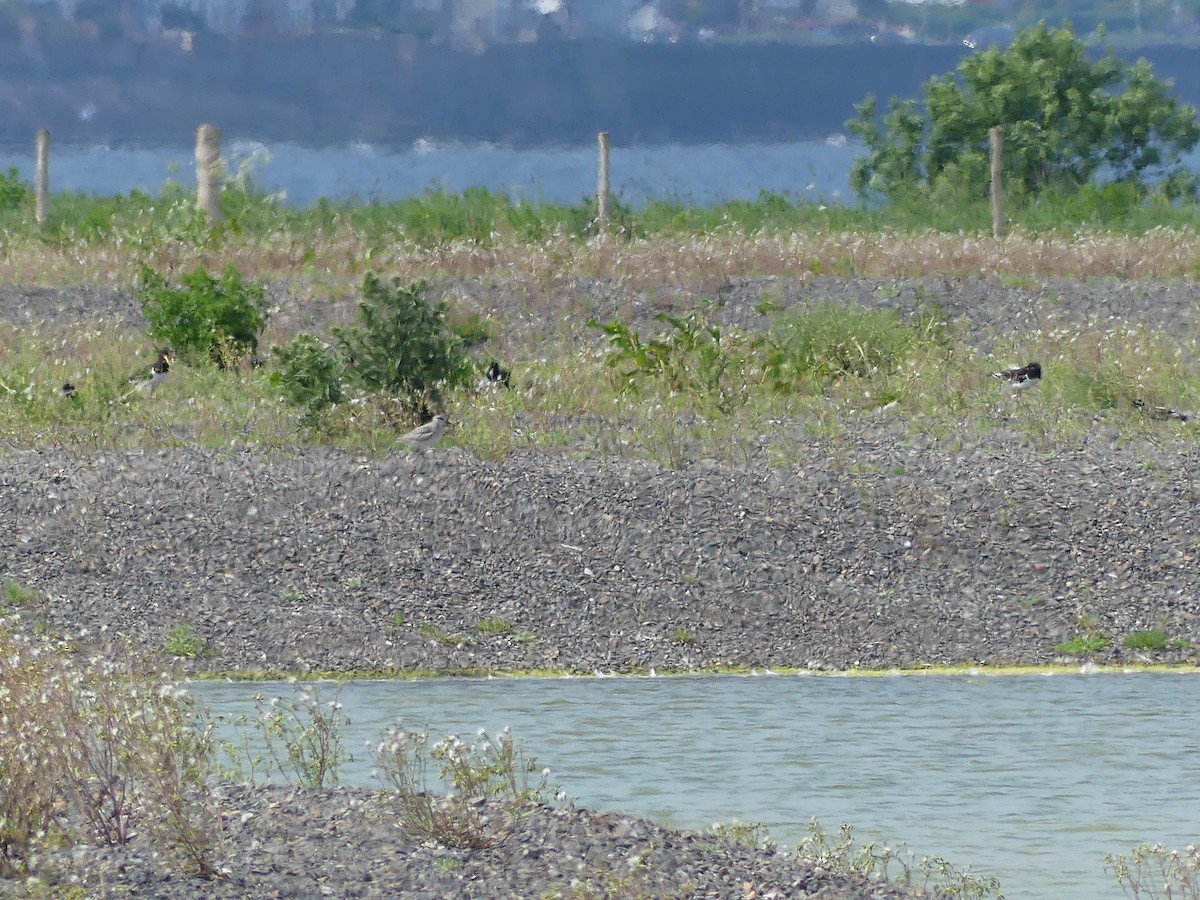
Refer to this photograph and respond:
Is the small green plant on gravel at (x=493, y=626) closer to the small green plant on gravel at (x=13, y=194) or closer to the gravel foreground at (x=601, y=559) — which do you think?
the gravel foreground at (x=601, y=559)

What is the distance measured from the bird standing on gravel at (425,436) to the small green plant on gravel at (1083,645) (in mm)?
4157

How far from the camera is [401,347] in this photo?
13633 mm

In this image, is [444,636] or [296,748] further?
[444,636]

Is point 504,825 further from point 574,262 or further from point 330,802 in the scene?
point 574,262

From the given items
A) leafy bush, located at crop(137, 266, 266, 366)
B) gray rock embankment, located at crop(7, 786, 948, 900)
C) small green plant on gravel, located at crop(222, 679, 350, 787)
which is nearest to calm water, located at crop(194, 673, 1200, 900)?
small green plant on gravel, located at crop(222, 679, 350, 787)

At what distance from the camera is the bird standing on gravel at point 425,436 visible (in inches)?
481

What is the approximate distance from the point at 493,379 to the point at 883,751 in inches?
311

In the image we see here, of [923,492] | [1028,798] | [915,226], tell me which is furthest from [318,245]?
[1028,798]

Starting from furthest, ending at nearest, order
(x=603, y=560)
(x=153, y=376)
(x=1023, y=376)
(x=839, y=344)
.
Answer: (x=839, y=344) → (x=153, y=376) → (x=1023, y=376) → (x=603, y=560)

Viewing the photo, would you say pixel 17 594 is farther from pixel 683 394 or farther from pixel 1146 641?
pixel 683 394

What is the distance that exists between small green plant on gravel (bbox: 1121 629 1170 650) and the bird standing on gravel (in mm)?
4410

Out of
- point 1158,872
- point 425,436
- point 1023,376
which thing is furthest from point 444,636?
point 1023,376

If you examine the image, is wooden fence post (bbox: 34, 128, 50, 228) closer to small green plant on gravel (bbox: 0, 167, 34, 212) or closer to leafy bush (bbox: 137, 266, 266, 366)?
small green plant on gravel (bbox: 0, 167, 34, 212)

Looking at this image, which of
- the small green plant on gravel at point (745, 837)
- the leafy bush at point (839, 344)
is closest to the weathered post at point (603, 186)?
the leafy bush at point (839, 344)
